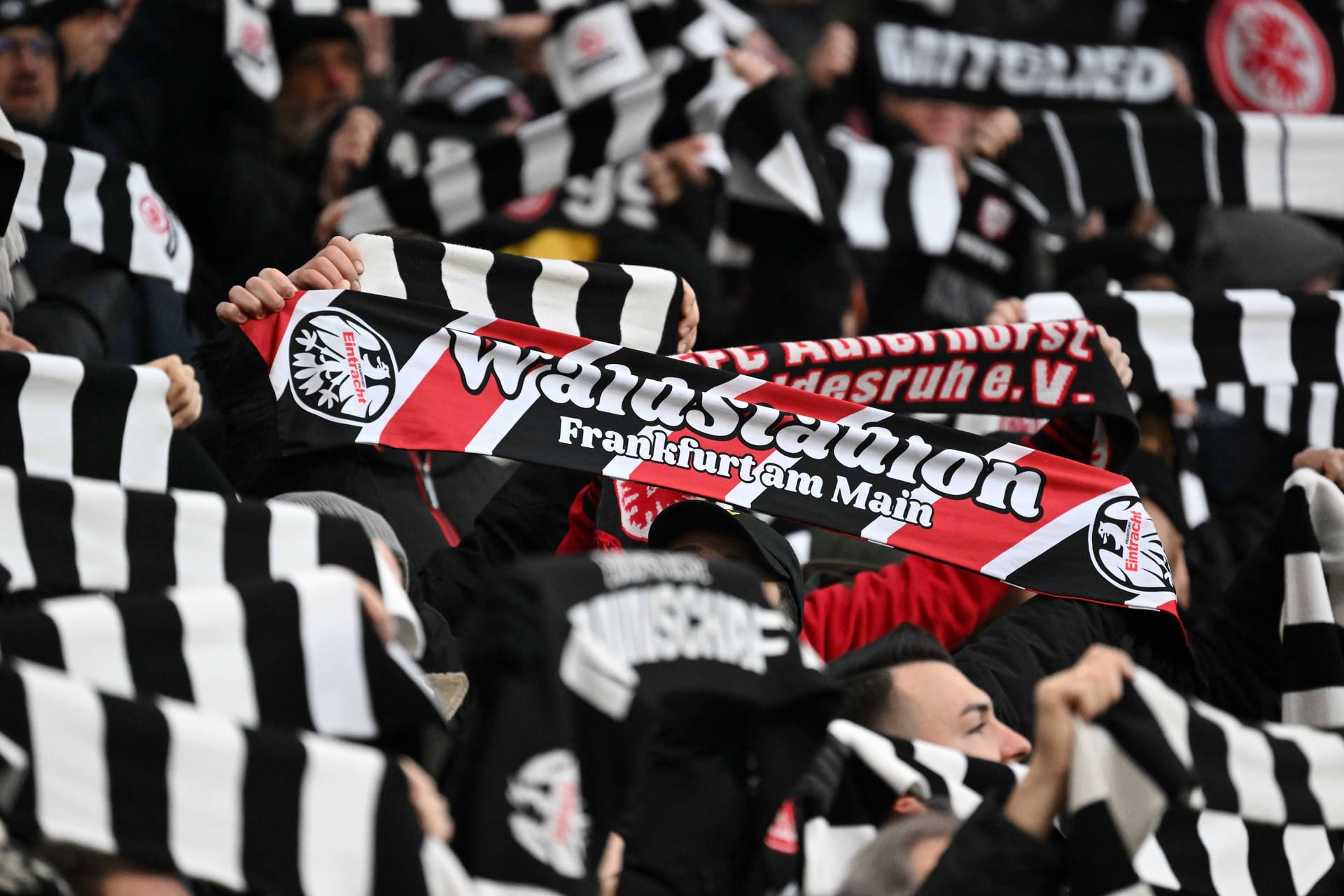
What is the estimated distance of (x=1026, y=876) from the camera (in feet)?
7.82

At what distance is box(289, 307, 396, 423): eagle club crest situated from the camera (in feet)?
10.5

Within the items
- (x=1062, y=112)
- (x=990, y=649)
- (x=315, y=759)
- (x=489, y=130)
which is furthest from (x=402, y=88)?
(x=315, y=759)

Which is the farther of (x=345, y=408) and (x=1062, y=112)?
(x=1062, y=112)

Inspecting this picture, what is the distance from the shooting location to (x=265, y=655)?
226 centimetres

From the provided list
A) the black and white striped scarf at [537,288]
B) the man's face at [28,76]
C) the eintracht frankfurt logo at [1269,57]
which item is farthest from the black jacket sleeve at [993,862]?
the eintracht frankfurt logo at [1269,57]

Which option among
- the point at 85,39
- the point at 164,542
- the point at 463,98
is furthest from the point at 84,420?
the point at 463,98

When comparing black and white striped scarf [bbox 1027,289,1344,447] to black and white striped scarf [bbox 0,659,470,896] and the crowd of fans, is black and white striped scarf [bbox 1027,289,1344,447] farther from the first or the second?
black and white striped scarf [bbox 0,659,470,896]

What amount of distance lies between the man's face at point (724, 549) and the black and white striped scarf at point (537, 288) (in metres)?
0.53

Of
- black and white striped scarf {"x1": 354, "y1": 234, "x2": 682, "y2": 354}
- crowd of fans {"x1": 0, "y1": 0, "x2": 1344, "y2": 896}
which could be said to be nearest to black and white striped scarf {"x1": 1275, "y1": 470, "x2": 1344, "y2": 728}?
crowd of fans {"x1": 0, "y1": 0, "x2": 1344, "y2": 896}

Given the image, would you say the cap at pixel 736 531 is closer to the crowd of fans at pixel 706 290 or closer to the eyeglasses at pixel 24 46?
the crowd of fans at pixel 706 290

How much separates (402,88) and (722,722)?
4762 mm

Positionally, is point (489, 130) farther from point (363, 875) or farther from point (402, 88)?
point (363, 875)

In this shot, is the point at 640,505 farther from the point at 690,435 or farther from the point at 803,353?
the point at 803,353

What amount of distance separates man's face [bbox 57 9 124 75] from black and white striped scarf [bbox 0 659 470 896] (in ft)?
11.3
